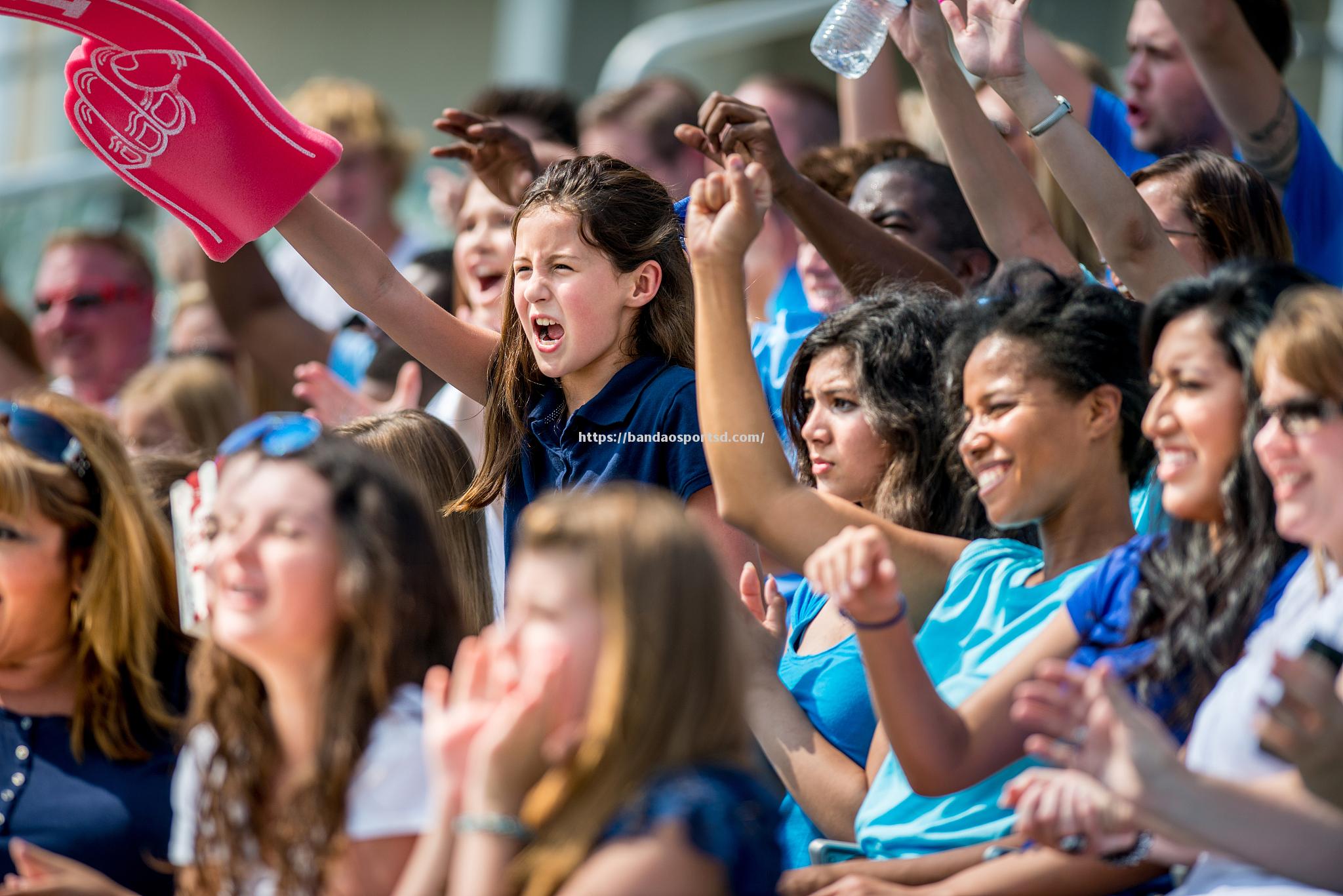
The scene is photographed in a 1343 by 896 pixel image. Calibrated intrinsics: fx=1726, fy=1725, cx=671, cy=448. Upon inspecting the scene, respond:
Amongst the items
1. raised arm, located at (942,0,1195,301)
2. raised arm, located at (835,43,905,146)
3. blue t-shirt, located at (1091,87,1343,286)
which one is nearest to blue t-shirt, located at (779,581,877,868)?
raised arm, located at (942,0,1195,301)

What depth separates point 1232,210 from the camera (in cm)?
309

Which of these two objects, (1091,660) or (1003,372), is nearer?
(1091,660)

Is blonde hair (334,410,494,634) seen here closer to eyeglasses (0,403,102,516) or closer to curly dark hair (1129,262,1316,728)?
eyeglasses (0,403,102,516)

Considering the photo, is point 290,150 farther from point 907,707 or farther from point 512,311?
point 907,707

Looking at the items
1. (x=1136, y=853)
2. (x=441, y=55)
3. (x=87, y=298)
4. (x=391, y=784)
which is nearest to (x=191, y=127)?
(x=391, y=784)

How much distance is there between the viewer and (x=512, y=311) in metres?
3.13

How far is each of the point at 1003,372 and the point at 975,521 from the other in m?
0.51

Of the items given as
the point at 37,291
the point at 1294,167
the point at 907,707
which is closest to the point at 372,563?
the point at 907,707

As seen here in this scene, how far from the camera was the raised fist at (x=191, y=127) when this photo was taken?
3010 mm

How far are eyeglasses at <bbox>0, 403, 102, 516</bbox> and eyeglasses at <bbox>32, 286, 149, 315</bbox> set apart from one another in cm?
269

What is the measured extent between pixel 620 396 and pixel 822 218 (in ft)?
2.02

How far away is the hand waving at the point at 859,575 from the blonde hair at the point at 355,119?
13.6 feet

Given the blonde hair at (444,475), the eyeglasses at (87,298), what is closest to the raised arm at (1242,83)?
the blonde hair at (444,475)

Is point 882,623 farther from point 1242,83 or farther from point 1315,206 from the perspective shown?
point 1315,206
